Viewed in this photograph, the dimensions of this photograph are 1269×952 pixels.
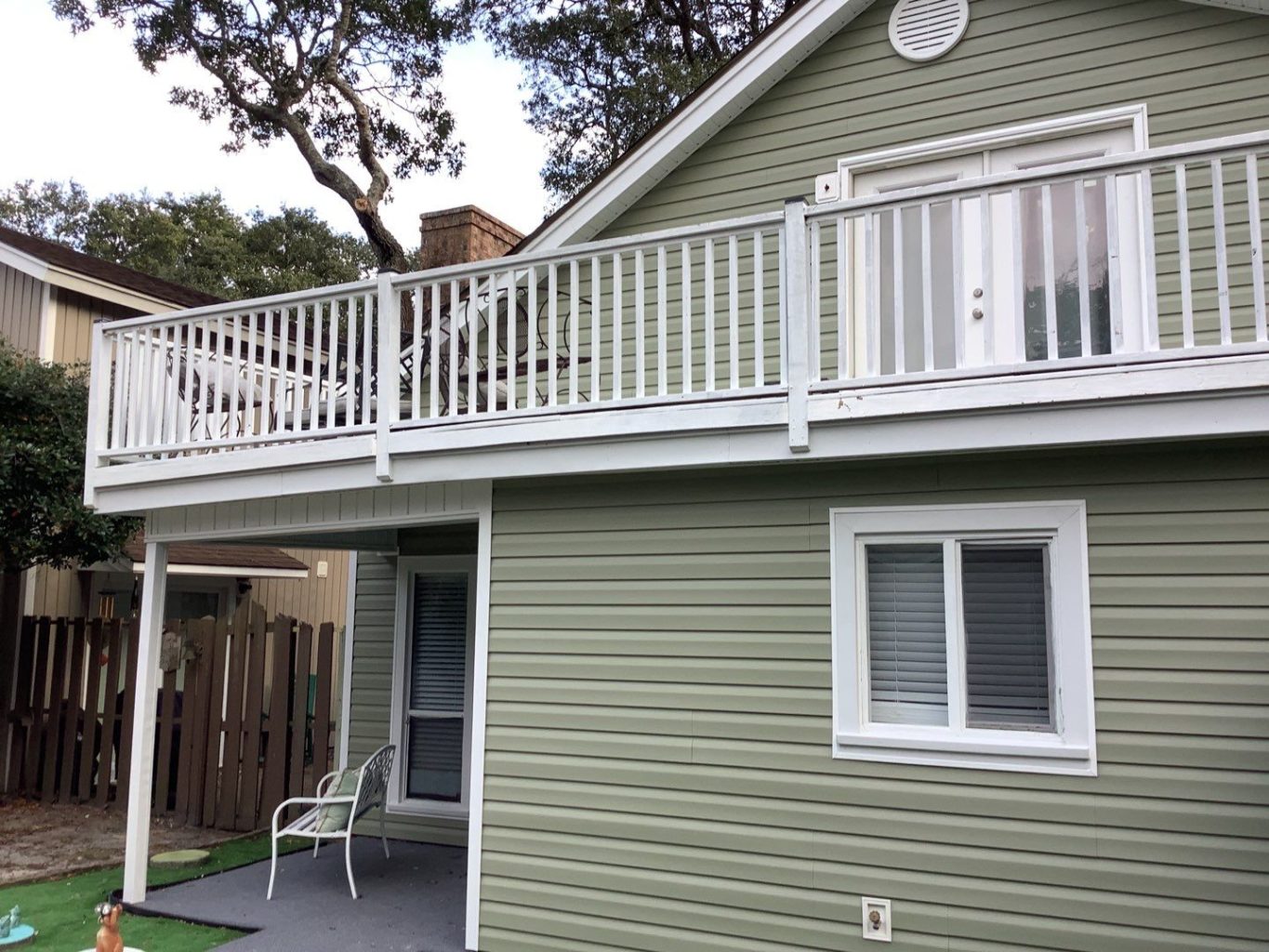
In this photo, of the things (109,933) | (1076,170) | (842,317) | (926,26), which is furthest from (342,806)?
(926,26)

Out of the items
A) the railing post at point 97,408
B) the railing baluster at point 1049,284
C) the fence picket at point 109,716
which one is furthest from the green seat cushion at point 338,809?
the railing baluster at point 1049,284

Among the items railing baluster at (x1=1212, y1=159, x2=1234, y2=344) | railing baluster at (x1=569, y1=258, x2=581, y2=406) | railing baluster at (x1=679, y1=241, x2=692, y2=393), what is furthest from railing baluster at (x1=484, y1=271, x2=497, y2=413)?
railing baluster at (x1=1212, y1=159, x2=1234, y2=344)

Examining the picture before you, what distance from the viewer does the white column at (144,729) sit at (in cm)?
661

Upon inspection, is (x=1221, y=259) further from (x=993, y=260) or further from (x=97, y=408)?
(x=97, y=408)

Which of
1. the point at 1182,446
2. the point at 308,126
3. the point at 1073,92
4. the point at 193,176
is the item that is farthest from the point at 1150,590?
the point at 193,176

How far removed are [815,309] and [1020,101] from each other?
2.24 meters

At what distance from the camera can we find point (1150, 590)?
171 inches

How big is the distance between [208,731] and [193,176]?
30.8m

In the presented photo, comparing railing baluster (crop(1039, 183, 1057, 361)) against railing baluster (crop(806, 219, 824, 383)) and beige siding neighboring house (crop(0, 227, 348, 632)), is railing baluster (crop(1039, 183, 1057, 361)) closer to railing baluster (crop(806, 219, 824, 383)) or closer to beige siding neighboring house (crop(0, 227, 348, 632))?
railing baluster (crop(806, 219, 824, 383))

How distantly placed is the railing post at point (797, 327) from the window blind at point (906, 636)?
744mm

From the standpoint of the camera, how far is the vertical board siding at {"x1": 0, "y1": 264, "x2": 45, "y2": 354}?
1206 cm

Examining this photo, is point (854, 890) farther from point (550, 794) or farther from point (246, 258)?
point (246, 258)

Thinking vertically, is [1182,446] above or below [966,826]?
above

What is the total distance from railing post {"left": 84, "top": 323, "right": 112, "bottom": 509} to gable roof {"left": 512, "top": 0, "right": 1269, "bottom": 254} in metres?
2.93
